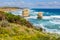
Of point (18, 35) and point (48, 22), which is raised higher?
point (18, 35)

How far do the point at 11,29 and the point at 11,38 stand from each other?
2237 millimetres

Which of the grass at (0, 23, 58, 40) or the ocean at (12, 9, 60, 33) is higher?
the grass at (0, 23, 58, 40)

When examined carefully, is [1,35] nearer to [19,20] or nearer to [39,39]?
[39,39]

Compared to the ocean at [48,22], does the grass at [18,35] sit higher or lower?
higher

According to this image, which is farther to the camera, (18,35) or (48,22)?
(48,22)

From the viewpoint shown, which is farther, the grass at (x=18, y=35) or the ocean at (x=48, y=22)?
the ocean at (x=48, y=22)

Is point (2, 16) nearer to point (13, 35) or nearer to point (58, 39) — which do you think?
point (13, 35)

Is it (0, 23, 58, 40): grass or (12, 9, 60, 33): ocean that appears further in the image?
(12, 9, 60, 33): ocean

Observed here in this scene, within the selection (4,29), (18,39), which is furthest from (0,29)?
(18,39)

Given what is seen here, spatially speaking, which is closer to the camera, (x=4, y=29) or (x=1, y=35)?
(x=1, y=35)

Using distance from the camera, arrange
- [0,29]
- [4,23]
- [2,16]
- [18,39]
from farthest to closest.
Result: [2,16]
[4,23]
[0,29]
[18,39]

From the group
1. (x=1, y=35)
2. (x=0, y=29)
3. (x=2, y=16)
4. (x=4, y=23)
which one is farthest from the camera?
(x=2, y=16)

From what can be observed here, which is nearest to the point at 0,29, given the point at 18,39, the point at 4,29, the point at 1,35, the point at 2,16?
the point at 4,29

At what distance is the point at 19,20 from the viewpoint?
19359mm
